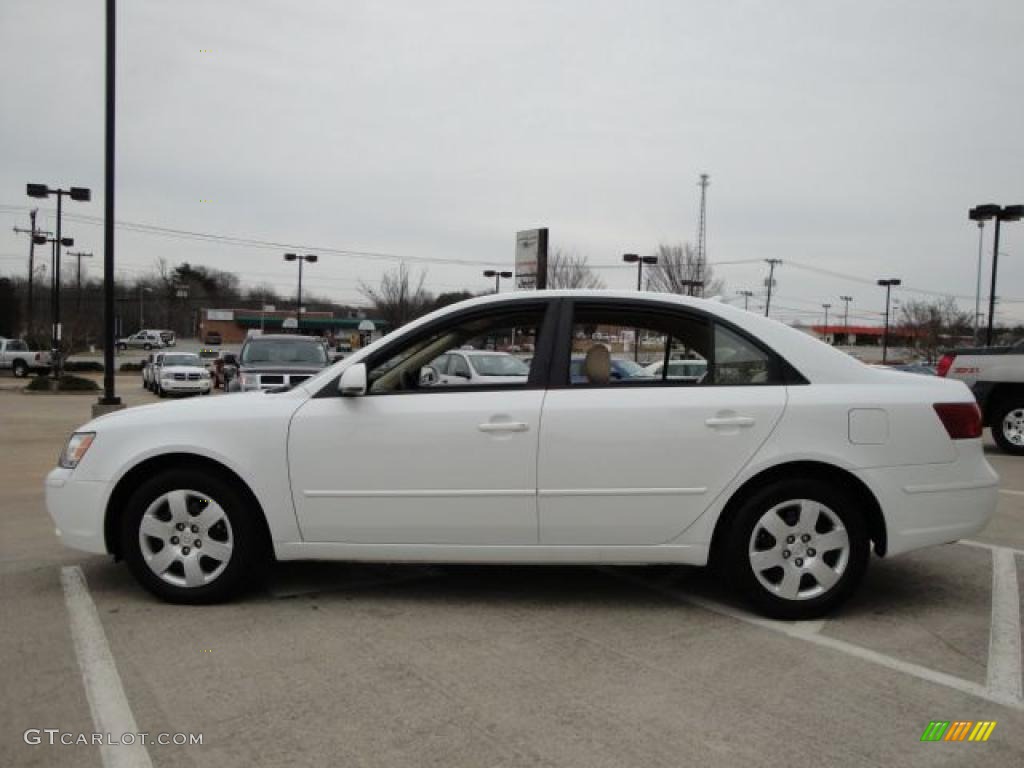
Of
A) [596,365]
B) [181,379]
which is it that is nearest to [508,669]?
[596,365]

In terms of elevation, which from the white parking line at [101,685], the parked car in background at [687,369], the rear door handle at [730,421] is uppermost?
the parked car in background at [687,369]

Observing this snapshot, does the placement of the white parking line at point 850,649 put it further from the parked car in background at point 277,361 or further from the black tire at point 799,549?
the parked car in background at point 277,361

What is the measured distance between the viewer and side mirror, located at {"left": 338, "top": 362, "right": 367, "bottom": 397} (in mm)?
4133

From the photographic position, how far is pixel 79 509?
14.4ft

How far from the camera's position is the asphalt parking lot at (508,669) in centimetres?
290

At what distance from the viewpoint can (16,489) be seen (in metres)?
8.08

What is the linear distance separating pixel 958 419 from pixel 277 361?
11445 millimetres

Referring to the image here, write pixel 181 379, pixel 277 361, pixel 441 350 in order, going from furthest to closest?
pixel 181 379, pixel 277 361, pixel 441 350

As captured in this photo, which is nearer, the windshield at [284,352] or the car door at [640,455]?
the car door at [640,455]

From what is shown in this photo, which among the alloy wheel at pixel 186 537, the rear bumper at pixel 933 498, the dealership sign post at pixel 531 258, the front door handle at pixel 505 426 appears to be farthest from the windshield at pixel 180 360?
the rear bumper at pixel 933 498

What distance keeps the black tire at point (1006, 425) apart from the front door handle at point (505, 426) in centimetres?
1058

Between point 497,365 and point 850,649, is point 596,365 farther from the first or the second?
point 497,365

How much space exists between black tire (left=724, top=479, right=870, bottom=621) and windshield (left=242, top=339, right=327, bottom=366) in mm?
10714

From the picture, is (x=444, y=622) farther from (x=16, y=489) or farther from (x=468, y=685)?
(x=16, y=489)
